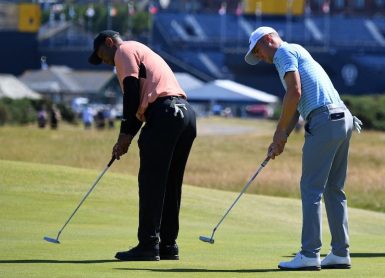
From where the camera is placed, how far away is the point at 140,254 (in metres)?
10.9

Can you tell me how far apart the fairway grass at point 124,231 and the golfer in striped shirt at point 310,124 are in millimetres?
277

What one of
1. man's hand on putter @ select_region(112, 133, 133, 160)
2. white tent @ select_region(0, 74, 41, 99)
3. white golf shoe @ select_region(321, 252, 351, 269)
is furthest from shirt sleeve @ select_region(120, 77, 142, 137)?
white tent @ select_region(0, 74, 41, 99)

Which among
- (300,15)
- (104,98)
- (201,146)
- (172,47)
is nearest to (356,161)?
(201,146)

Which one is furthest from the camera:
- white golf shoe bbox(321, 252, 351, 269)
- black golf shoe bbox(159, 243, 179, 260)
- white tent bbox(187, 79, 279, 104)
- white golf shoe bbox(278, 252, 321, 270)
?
white tent bbox(187, 79, 279, 104)

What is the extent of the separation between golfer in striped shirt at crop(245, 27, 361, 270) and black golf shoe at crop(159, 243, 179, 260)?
43.7 inches

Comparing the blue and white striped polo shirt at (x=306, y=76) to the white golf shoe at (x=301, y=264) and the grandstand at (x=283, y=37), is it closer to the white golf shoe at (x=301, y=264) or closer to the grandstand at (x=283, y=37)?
the white golf shoe at (x=301, y=264)

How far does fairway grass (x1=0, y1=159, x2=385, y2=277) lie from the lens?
33.2 feet

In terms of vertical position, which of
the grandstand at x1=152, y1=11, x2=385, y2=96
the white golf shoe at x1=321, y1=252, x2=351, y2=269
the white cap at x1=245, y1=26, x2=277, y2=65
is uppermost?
the white cap at x1=245, y1=26, x2=277, y2=65

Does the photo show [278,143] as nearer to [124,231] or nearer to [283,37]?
[124,231]

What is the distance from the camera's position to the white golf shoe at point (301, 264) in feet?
33.8

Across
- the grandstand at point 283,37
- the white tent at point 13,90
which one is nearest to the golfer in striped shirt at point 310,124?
the white tent at point 13,90

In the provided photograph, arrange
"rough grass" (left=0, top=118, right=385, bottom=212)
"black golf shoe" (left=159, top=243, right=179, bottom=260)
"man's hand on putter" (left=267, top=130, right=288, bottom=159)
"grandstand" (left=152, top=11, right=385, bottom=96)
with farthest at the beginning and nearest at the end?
1. "grandstand" (left=152, top=11, right=385, bottom=96)
2. "rough grass" (left=0, top=118, right=385, bottom=212)
3. "black golf shoe" (left=159, top=243, right=179, bottom=260)
4. "man's hand on putter" (left=267, top=130, right=288, bottom=159)

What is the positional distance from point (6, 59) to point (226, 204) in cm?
10615

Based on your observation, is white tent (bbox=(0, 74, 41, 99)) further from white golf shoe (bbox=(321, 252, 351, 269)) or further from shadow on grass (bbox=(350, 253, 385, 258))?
white golf shoe (bbox=(321, 252, 351, 269))
